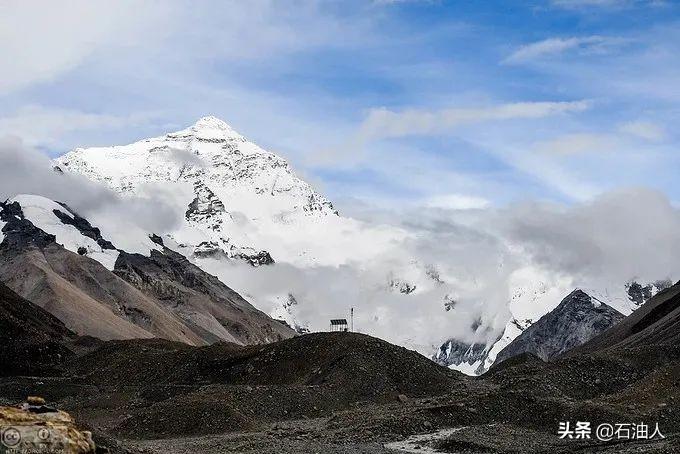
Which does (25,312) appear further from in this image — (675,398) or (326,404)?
(675,398)

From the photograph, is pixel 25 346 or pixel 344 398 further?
pixel 25 346

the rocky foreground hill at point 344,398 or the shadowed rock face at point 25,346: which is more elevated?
the shadowed rock face at point 25,346

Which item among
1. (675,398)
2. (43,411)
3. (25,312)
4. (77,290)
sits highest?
(77,290)

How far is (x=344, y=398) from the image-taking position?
64.2 metres

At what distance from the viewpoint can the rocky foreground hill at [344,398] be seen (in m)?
48.5

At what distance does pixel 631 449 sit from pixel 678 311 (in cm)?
6637

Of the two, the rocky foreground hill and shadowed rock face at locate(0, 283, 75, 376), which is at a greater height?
shadowed rock face at locate(0, 283, 75, 376)

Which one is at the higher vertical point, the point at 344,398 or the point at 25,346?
the point at 25,346

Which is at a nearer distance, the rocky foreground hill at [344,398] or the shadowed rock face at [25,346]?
the rocky foreground hill at [344,398]

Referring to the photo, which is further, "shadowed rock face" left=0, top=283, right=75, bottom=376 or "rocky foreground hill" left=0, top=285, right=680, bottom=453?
"shadowed rock face" left=0, top=283, right=75, bottom=376

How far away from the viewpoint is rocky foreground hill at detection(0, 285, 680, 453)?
1908 inches

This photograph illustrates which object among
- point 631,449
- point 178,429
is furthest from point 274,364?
point 631,449

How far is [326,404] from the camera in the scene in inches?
2462

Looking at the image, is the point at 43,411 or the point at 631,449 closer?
the point at 43,411
